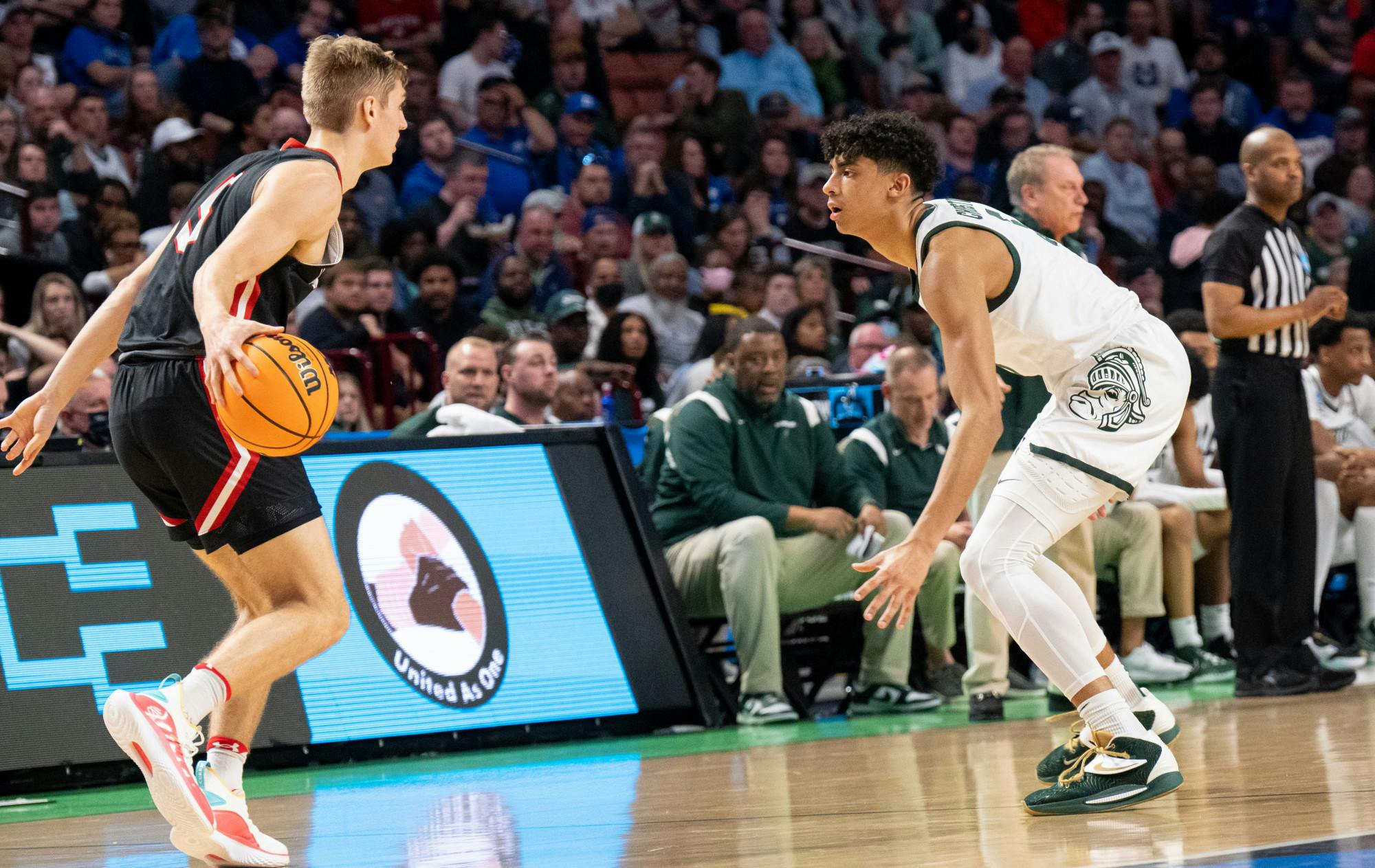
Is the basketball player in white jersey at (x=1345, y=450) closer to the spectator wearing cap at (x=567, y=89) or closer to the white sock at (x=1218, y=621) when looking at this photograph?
the white sock at (x=1218, y=621)

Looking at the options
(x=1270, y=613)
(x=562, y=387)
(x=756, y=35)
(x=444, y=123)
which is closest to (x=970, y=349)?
(x=1270, y=613)

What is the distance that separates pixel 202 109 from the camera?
1273cm

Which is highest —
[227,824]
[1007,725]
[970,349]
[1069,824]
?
[970,349]

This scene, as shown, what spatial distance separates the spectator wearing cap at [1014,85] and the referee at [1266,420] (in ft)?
30.4

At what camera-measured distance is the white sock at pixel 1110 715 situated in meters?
4.74

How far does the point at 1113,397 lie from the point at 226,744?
2.68 m

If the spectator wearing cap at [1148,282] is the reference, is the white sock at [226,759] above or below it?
above

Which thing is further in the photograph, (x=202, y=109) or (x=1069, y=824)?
(x=202, y=109)

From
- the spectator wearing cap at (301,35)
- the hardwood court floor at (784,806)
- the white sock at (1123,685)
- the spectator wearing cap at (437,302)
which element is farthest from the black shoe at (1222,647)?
the spectator wearing cap at (301,35)

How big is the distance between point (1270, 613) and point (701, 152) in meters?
7.78

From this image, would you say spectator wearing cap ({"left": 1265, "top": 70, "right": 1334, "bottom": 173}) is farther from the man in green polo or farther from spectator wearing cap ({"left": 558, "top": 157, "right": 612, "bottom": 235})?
the man in green polo

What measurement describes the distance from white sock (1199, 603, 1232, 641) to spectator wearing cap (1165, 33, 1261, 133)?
925 centimetres

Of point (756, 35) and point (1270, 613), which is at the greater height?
point (756, 35)

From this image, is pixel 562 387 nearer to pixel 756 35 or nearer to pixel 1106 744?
pixel 1106 744
